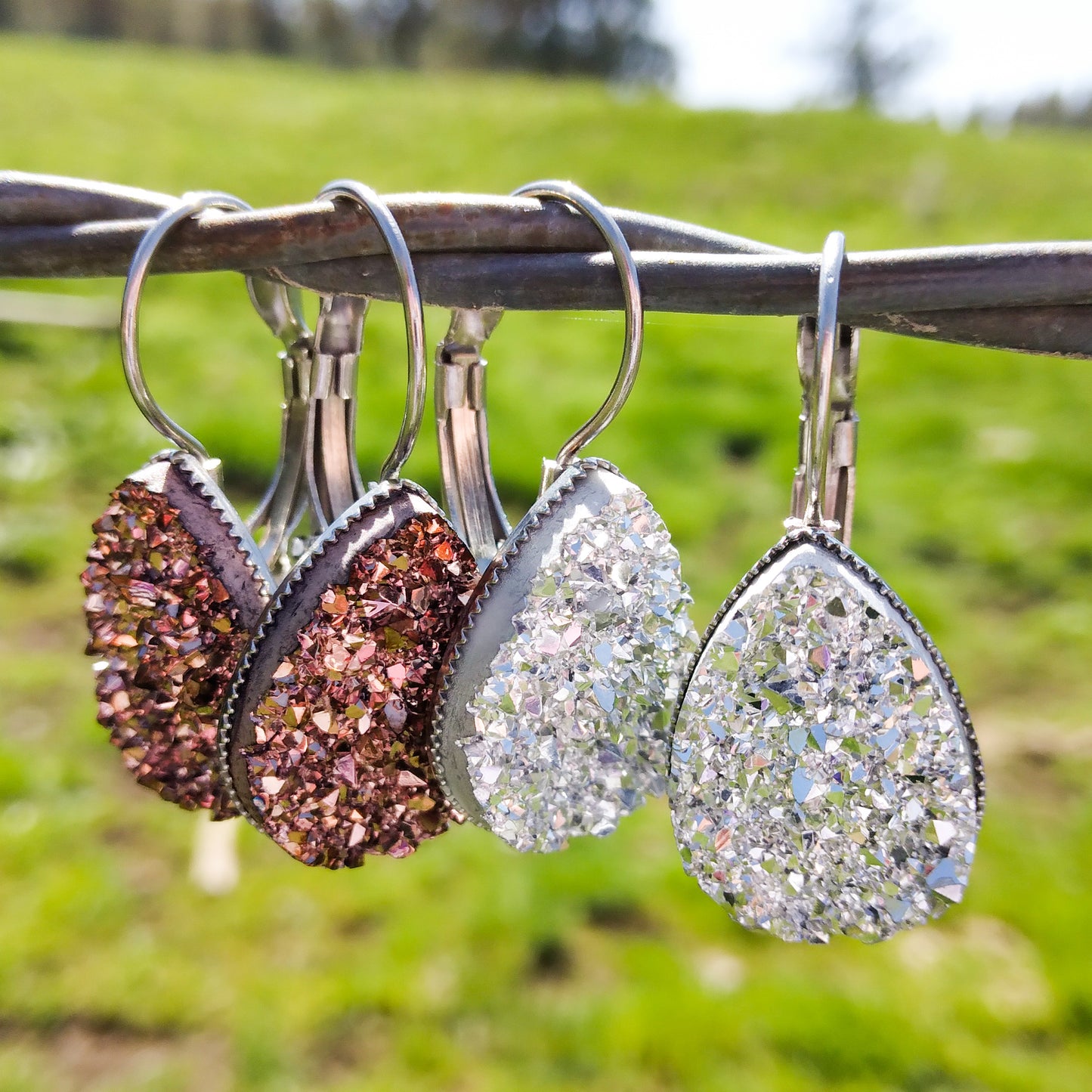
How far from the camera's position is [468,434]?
2.10 ft

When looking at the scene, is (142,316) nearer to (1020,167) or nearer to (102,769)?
(102,769)

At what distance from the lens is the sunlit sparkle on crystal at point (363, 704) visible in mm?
572

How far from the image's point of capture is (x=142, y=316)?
13.1 ft

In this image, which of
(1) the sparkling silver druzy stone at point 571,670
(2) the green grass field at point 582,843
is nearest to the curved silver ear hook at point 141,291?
(1) the sparkling silver druzy stone at point 571,670

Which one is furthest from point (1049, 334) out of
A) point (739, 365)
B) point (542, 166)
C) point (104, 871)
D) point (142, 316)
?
point (542, 166)

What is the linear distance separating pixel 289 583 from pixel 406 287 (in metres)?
0.17

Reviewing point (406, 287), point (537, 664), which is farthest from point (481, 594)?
point (406, 287)

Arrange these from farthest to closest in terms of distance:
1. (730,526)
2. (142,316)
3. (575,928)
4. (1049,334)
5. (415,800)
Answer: (142,316)
(730,526)
(575,928)
(415,800)
(1049,334)

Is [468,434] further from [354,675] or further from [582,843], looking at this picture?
[582,843]

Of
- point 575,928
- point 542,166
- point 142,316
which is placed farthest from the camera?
point 542,166

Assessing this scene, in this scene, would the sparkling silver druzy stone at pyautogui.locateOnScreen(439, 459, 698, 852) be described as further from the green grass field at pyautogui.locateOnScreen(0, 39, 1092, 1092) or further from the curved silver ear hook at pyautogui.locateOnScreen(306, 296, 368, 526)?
the green grass field at pyautogui.locateOnScreen(0, 39, 1092, 1092)

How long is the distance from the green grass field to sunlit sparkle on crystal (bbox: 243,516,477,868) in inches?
43.2

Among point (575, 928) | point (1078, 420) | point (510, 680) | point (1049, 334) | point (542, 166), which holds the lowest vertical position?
point (575, 928)

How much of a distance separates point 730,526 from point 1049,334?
248 cm
